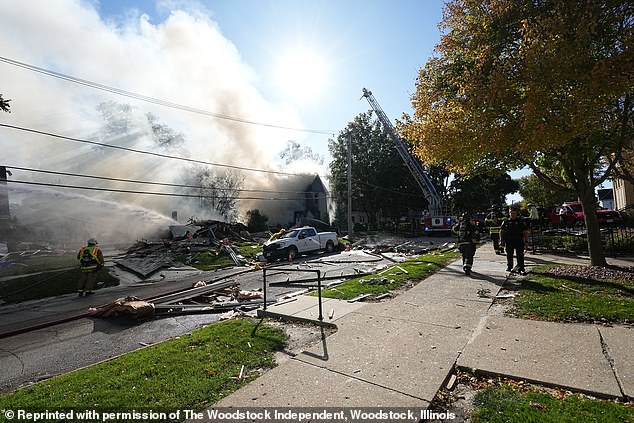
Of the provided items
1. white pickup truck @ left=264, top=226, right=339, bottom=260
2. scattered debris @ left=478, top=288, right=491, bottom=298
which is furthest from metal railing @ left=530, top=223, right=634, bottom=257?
white pickup truck @ left=264, top=226, right=339, bottom=260

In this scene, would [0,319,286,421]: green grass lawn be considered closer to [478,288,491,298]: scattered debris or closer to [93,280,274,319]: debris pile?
[93,280,274,319]: debris pile

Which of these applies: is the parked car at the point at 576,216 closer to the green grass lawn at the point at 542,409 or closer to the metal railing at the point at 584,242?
the metal railing at the point at 584,242

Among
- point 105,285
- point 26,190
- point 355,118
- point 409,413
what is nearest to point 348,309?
point 409,413

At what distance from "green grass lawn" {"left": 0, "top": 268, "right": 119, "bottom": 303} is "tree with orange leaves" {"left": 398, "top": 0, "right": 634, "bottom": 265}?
12.7 m

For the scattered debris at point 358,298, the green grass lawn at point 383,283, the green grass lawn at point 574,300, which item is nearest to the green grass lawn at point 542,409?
the green grass lawn at point 574,300

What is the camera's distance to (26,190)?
2423 cm

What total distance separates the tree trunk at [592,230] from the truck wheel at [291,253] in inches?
469

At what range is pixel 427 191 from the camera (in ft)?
104

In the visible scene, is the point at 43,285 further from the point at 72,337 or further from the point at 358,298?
the point at 358,298

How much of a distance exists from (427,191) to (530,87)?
85.9 feet

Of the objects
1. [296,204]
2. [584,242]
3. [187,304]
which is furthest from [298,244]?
[296,204]

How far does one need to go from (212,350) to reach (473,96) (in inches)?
288

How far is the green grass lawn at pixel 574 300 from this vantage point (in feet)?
15.8

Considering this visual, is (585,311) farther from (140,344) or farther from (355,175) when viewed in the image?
(355,175)
